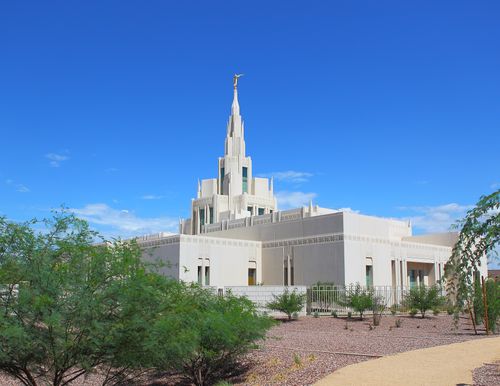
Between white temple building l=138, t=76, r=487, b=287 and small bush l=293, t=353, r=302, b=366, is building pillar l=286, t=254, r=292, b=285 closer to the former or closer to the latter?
white temple building l=138, t=76, r=487, b=287

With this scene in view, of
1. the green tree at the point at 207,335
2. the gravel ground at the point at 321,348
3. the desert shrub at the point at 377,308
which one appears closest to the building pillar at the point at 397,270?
the desert shrub at the point at 377,308

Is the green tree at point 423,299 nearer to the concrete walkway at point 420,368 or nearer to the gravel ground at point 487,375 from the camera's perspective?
the concrete walkway at point 420,368

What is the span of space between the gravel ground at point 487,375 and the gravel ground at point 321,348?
4 centimetres

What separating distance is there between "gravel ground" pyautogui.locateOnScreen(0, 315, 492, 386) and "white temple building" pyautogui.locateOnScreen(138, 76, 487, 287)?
18504 mm

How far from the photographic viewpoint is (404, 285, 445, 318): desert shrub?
30203 millimetres

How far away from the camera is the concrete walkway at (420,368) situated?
11.1 m

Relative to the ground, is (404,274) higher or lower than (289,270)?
lower

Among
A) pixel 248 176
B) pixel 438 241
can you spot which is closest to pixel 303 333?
pixel 438 241

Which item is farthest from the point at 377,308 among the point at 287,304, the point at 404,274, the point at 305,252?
the point at 404,274

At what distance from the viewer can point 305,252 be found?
153 feet

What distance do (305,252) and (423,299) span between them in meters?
17.1

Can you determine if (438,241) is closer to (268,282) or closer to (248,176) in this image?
(268,282)

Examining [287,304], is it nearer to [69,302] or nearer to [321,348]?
[321,348]

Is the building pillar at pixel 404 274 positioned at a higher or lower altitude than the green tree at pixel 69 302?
higher
